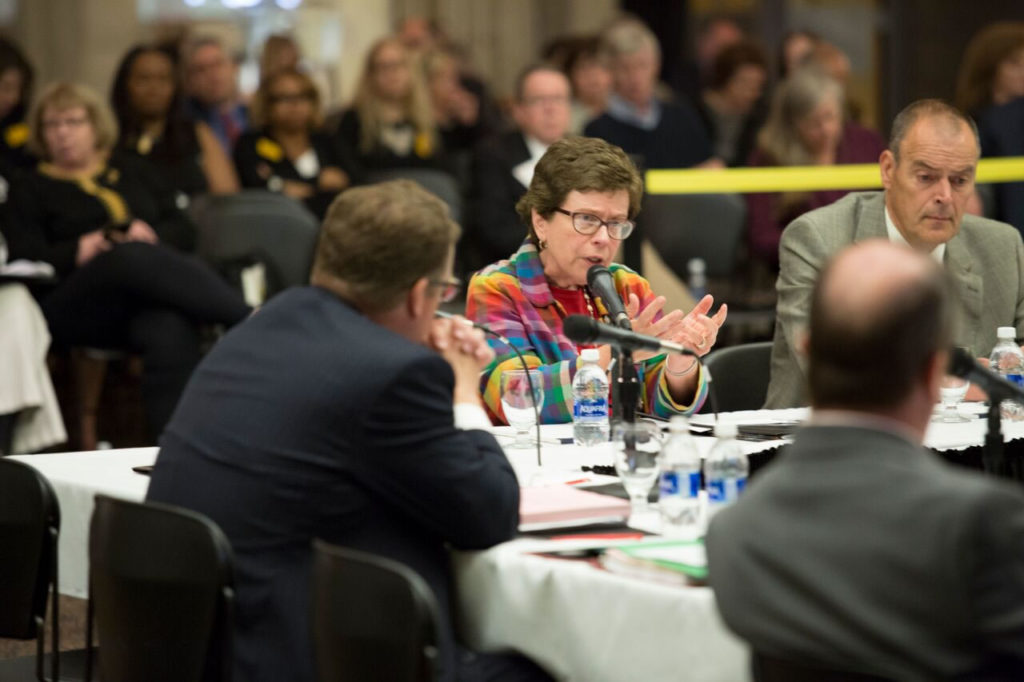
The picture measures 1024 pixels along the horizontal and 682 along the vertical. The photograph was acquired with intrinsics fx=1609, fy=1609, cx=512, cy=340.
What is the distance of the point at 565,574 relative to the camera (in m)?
2.49

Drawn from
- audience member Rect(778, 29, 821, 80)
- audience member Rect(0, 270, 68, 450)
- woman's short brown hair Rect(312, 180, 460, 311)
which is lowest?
audience member Rect(0, 270, 68, 450)

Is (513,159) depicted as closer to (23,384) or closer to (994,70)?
(994,70)

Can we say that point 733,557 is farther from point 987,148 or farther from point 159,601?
point 987,148

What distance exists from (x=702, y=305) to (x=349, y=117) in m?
4.77

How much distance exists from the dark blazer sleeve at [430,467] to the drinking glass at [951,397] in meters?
1.50

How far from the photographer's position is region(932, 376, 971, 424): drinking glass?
12.2ft

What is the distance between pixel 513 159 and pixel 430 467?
191 inches

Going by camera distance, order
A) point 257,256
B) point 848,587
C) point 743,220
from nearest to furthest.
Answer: point 848,587 < point 257,256 < point 743,220

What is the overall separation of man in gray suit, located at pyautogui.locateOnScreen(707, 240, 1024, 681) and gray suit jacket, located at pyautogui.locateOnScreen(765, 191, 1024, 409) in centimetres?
209

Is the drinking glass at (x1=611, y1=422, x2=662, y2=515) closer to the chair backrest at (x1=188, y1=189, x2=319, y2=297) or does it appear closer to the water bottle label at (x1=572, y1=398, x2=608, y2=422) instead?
the water bottle label at (x1=572, y1=398, x2=608, y2=422)

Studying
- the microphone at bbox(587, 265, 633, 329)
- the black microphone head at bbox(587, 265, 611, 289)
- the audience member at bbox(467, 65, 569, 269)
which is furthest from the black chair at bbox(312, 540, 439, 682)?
the audience member at bbox(467, 65, 569, 269)

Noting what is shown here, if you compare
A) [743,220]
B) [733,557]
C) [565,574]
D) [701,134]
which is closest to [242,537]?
[565,574]

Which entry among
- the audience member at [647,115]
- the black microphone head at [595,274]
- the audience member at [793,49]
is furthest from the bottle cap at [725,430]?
the audience member at [793,49]

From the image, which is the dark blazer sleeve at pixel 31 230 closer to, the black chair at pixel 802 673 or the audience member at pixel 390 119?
the audience member at pixel 390 119
